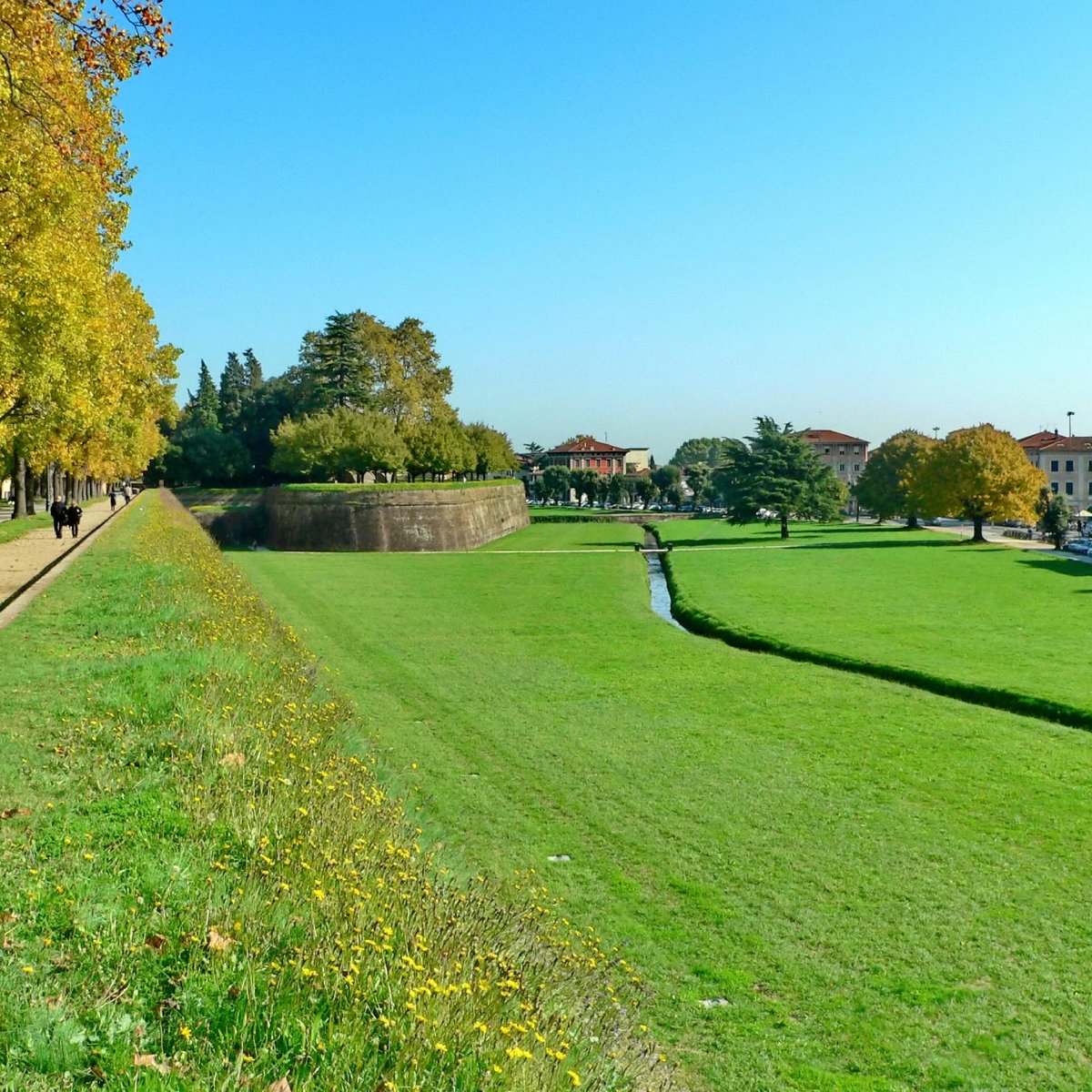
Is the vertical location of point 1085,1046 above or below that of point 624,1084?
below

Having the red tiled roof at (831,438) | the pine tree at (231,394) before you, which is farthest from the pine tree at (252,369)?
the red tiled roof at (831,438)

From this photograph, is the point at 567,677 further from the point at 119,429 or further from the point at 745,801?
the point at 119,429

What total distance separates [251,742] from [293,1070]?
4.49m

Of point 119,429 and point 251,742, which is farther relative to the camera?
point 119,429

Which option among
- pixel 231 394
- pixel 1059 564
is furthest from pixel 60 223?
pixel 231 394

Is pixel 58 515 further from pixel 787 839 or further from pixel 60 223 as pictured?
pixel 787 839

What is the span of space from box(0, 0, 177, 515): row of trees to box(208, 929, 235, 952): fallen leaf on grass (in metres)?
7.67

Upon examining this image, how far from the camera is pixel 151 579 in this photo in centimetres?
1752

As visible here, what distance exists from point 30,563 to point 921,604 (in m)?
25.4

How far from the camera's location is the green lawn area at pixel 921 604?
22078 millimetres

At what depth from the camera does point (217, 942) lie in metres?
5.09

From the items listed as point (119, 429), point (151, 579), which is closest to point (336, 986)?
point (151, 579)

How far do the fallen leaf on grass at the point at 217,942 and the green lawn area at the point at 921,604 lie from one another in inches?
644

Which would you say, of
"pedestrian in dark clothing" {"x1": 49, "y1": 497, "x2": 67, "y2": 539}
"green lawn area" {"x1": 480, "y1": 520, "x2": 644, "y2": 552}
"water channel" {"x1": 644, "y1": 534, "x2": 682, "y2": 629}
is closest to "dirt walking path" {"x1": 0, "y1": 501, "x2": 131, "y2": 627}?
"pedestrian in dark clothing" {"x1": 49, "y1": 497, "x2": 67, "y2": 539}
